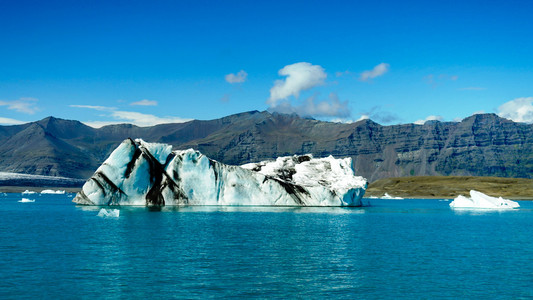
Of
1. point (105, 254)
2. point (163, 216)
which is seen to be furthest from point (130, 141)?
point (105, 254)

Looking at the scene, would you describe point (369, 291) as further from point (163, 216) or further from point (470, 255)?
point (163, 216)

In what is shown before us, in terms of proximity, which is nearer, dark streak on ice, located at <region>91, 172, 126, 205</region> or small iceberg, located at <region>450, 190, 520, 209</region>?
dark streak on ice, located at <region>91, 172, 126, 205</region>

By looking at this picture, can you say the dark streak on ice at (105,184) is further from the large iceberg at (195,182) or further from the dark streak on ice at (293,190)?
the dark streak on ice at (293,190)

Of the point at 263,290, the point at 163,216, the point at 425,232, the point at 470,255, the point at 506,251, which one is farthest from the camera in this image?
the point at 163,216

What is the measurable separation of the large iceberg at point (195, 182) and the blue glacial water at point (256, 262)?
21048mm

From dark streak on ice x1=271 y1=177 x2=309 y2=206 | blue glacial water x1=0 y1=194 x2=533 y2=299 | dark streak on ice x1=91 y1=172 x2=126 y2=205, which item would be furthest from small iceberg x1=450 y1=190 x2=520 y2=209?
dark streak on ice x1=91 y1=172 x2=126 y2=205

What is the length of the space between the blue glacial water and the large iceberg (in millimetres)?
21048

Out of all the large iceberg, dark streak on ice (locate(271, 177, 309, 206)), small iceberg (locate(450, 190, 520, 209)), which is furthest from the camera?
small iceberg (locate(450, 190, 520, 209))

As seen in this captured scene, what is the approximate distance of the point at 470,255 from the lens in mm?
32094

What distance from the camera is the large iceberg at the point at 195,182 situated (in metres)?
67.6

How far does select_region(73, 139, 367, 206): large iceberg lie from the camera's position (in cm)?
6756

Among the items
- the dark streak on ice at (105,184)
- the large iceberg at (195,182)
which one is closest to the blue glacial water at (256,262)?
the dark streak on ice at (105,184)

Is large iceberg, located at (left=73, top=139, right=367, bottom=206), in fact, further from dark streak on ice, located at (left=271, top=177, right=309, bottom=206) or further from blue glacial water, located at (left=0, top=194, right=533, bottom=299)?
blue glacial water, located at (left=0, top=194, right=533, bottom=299)

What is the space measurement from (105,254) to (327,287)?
1426cm
